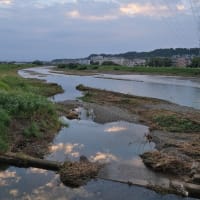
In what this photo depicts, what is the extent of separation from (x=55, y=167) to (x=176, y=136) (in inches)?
351

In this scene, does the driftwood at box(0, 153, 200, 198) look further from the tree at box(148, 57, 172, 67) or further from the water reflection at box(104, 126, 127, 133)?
the tree at box(148, 57, 172, 67)

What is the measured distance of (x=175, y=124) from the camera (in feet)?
70.9

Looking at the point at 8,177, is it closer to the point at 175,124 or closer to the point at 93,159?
the point at 93,159

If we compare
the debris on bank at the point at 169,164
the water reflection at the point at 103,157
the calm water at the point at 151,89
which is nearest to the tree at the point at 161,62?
the calm water at the point at 151,89

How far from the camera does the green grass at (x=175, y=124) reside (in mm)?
20547

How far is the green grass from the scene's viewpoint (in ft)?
67.4

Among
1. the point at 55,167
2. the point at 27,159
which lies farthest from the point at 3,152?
the point at 55,167

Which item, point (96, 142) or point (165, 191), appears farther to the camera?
point (96, 142)

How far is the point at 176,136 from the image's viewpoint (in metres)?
19.1

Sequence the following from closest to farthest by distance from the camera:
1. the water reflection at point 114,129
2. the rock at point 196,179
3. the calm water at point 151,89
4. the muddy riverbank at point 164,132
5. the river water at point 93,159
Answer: the river water at point 93,159
the rock at point 196,179
the muddy riverbank at point 164,132
the water reflection at point 114,129
the calm water at point 151,89

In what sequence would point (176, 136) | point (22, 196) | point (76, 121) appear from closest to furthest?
point (22, 196), point (176, 136), point (76, 121)

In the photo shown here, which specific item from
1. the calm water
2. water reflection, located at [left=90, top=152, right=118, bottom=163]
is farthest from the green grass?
the calm water

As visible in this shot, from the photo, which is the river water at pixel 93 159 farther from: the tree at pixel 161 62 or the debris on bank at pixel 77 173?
the tree at pixel 161 62

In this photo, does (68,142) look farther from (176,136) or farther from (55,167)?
(176,136)
